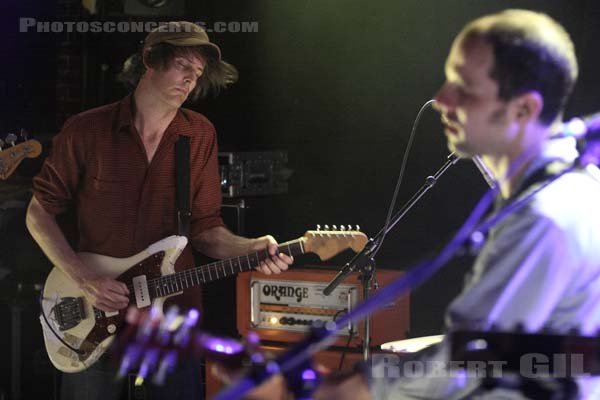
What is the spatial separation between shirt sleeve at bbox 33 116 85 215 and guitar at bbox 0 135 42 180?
936mm

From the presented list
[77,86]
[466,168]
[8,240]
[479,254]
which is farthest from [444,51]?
[479,254]

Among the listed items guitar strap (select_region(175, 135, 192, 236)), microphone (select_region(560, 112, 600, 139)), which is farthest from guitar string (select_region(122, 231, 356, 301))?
microphone (select_region(560, 112, 600, 139))

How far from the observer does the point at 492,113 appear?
215cm

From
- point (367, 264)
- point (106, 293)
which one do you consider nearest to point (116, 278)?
point (106, 293)

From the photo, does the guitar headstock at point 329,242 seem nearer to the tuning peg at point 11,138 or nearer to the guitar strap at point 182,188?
the guitar strap at point 182,188

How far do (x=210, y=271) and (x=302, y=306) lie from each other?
699 mm

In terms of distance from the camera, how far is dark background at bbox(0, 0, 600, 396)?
16.8ft

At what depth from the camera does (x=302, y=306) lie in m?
4.68

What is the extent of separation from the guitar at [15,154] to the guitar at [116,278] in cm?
113

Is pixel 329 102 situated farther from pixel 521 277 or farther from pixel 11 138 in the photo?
pixel 521 277

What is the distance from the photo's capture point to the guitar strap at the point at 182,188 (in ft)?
13.8

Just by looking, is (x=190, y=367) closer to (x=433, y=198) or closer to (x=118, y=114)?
(x=118, y=114)

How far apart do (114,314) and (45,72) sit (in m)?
2.34

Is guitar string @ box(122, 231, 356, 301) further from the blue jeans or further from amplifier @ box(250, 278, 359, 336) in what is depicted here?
amplifier @ box(250, 278, 359, 336)
